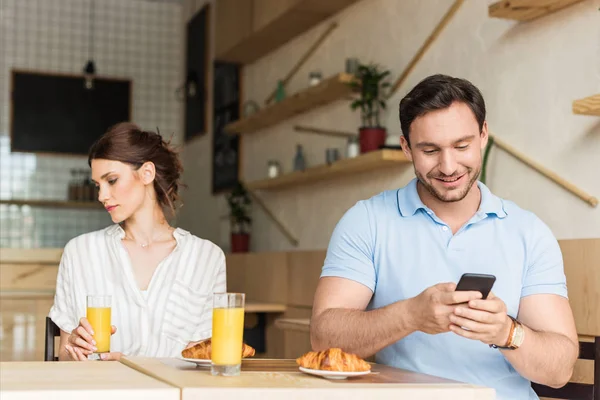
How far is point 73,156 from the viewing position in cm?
697

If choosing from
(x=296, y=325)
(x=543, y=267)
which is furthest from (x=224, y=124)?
(x=543, y=267)

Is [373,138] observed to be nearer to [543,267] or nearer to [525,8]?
[525,8]

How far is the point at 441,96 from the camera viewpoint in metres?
1.86

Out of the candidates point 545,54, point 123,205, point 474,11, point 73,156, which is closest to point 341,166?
point 474,11

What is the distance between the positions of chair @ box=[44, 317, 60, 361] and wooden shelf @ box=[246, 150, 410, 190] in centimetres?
171

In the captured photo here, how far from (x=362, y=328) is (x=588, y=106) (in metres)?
1.09

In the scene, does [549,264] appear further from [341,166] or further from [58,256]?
[58,256]

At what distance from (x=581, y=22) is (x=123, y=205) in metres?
1.57

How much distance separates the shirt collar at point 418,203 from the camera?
6.30ft

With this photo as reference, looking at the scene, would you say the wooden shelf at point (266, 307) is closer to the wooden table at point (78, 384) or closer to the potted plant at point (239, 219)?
the potted plant at point (239, 219)

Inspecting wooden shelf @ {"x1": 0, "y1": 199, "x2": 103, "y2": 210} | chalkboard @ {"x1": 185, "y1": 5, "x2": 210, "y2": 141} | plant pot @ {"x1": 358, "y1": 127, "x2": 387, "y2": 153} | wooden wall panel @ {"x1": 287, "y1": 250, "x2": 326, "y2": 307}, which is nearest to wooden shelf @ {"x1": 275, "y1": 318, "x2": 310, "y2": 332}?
wooden wall panel @ {"x1": 287, "y1": 250, "x2": 326, "y2": 307}

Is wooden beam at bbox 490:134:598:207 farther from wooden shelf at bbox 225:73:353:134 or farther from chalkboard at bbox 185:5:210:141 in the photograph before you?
chalkboard at bbox 185:5:210:141

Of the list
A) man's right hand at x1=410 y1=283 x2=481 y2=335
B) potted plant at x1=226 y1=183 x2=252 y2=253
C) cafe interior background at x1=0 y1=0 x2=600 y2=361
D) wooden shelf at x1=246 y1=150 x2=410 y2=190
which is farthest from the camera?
potted plant at x1=226 y1=183 x2=252 y2=253

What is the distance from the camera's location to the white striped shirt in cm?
240
